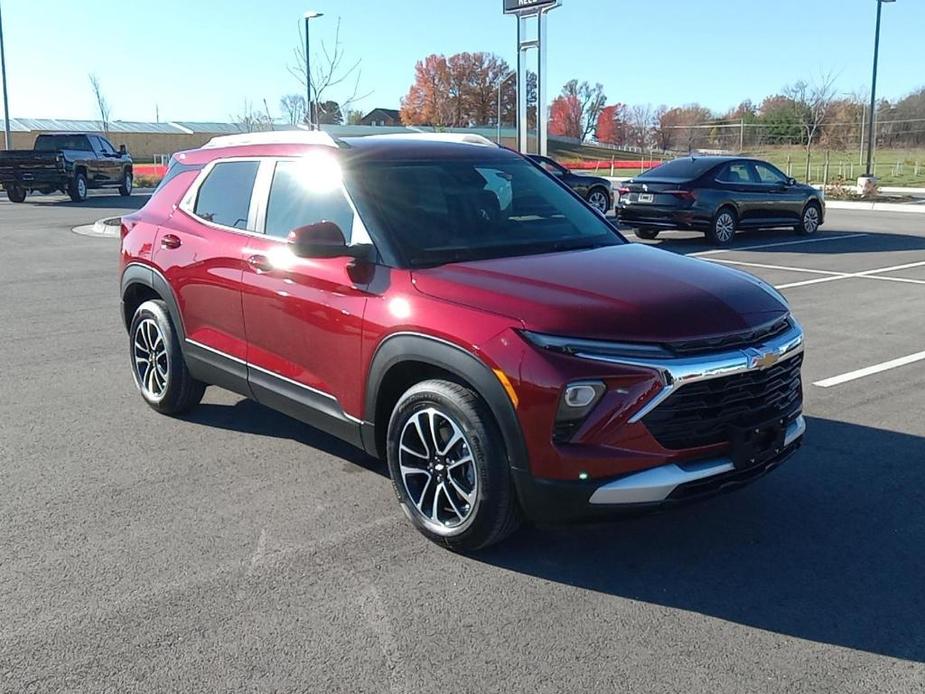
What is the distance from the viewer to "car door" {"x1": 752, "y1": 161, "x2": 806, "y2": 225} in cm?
1706

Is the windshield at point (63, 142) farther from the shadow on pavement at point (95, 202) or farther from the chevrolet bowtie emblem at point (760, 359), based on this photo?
the chevrolet bowtie emblem at point (760, 359)

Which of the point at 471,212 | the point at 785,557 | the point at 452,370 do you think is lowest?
the point at 785,557

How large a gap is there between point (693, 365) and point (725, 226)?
Result: 43.7 feet

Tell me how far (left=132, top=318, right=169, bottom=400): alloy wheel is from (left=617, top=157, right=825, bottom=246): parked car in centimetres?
1153

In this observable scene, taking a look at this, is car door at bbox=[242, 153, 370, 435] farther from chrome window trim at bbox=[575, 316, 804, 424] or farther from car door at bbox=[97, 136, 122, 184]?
car door at bbox=[97, 136, 122, 184]

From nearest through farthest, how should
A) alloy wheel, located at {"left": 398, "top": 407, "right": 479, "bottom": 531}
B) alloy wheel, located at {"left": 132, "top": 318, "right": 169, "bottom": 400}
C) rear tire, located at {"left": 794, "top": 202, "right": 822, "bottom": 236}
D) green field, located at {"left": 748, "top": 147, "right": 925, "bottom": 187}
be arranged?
alloy wheel, located at {"left": 398, "top": 407, "right": 479, "bottom": 531}
alloy wheel, located at {"left": 132, "top": 318, "right": 169, "bottom": 400}
rear tire, located at {"left": 794, "top": 202, "right": 822, "bottom": 236}
green field, located at {"left": 748, "top": 147, "right": 925, "bottom": 187}

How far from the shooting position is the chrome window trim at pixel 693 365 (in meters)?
3.49

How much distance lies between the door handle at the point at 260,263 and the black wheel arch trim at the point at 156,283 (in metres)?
0.98

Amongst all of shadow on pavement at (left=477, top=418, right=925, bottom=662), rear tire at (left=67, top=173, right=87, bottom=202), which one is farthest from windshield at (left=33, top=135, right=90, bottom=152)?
shadow on pavement at (left=477, top=418, right=925, bottom=662)

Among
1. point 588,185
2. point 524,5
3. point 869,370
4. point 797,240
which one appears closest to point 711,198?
point 797,240

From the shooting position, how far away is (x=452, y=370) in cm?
377

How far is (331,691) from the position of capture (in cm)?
299

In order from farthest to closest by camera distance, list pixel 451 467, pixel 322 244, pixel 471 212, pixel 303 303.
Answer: pixel 471 212, pixel 303 303, pixel 322 244, pixel 451 467

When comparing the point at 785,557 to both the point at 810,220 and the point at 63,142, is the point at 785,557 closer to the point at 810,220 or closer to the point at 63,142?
A: the point at 810,220
